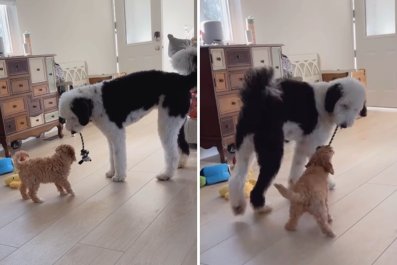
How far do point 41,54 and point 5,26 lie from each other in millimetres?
116

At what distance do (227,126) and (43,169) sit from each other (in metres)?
0.61

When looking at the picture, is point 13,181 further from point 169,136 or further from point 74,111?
point 169,136

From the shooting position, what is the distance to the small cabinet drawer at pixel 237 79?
2.88 feet

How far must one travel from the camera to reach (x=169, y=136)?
1.16m

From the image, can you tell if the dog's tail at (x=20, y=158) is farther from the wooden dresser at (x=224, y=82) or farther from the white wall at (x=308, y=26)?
the white wall at (x=308, y=26)

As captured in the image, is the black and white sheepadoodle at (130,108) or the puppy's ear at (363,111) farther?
the black and white sheepadoodle at (130,108)

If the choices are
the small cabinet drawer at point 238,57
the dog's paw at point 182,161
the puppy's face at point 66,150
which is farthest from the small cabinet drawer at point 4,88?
the small cabinet drawer at point 238,57

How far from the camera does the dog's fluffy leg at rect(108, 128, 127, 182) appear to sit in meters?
1.17

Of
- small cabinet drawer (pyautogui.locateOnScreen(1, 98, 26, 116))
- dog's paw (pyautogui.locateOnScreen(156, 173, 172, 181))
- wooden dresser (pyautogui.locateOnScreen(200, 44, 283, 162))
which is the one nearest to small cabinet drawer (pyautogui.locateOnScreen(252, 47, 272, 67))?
wooden dresser (pyautogui.locateOnScreen(200, 44, 283, 162))

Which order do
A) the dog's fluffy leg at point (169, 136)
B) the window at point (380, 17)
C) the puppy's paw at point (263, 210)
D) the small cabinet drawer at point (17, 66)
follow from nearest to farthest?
the window at point (380, 17) → the puppy's paw at point (263, 210) → the small cabinet drawer at point (17, 66) → the dog's fluffy leg at point (169, 136)

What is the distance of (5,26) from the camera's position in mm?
1015

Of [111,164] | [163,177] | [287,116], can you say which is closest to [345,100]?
[287,116]

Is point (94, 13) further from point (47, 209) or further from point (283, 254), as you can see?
point (283, 254)

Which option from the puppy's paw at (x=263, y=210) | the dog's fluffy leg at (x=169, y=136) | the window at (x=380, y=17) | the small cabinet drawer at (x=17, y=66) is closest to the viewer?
the window at (x=380, y=17)
